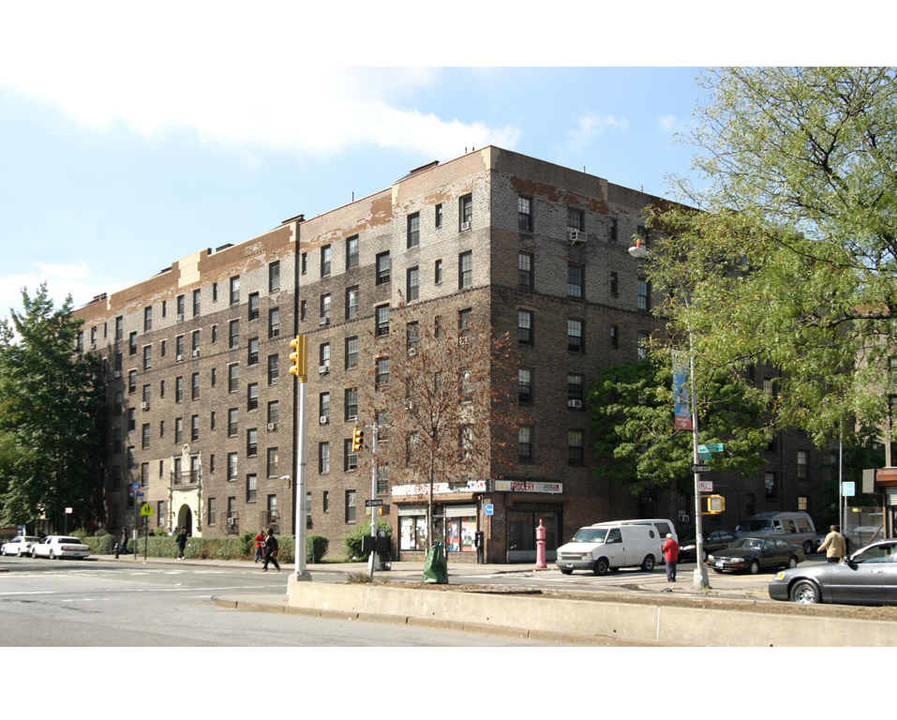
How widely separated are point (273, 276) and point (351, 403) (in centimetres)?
1219

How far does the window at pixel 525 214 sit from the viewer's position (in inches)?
1913

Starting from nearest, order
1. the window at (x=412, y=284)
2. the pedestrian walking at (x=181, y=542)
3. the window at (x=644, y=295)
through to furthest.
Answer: the window at (x=412, y=284) → the window at (x=644, y=295) → the pedestrian walking at (x=181, y=542)

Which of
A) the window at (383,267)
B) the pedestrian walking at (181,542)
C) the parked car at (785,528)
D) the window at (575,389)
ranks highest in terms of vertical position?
the window at (383,267)

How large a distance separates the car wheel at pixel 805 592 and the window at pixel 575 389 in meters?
29.2

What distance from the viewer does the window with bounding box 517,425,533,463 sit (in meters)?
47.3

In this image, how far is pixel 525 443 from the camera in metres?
47.7

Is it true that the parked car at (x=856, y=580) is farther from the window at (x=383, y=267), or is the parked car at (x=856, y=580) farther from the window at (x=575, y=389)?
the window at (x=383, y=267)

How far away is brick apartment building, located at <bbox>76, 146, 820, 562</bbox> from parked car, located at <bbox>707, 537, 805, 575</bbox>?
11.8 metres

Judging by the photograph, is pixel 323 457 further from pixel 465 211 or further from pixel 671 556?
pixel 671 556

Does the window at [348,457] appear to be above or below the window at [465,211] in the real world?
below

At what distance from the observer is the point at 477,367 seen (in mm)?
38531

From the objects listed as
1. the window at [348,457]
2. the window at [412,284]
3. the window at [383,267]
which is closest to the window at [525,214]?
the window at [412,284]

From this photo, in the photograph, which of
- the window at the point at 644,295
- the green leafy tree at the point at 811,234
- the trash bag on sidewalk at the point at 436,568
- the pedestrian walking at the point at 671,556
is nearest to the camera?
the green leafy tree at the point at 811,234
